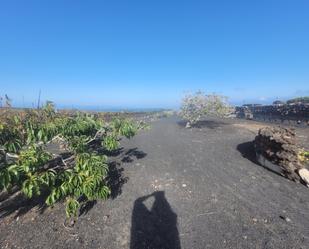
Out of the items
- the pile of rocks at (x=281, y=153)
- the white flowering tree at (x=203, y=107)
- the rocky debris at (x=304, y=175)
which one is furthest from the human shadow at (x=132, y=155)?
the white flowering tree at (x=203, y=107)

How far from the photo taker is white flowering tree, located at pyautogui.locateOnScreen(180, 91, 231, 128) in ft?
64.8

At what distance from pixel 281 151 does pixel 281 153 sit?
13cm

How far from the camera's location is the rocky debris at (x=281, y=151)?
7.68 meters

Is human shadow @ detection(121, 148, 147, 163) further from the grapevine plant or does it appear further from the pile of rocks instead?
the pile of rocks

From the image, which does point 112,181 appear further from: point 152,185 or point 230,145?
point 230,145

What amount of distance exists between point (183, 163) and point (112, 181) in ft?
10.2

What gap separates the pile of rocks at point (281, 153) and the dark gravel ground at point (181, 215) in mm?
382

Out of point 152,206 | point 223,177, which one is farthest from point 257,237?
point 223,177

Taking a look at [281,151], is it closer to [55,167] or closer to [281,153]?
[281,153]

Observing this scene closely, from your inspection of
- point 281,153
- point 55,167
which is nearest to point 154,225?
point 55,167

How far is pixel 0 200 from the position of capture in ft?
20.4

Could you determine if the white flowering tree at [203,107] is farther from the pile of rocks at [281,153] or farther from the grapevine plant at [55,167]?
the grapevine plant at [55,167]

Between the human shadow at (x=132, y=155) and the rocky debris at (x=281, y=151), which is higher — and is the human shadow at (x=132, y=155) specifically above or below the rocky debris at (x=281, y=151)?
below

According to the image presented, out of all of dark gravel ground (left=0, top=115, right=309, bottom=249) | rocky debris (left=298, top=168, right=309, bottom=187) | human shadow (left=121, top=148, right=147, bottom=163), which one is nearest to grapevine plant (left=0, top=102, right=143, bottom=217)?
dark gravel ground (left=0, top=115, right=309, bottom=249)
